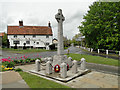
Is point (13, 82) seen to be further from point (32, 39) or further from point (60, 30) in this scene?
point (32, 39)

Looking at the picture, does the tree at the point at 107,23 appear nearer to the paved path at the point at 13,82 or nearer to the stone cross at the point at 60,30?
the stone cross at the point at 60,30

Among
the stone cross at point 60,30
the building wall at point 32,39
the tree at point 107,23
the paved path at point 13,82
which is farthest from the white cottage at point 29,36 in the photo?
the paved path at point 13,82

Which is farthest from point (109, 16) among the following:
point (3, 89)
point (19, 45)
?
point (19, 45)

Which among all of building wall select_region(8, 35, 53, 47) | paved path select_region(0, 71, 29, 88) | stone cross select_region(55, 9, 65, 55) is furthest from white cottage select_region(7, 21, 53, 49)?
paved path select_region(0, 71, 29, 88)

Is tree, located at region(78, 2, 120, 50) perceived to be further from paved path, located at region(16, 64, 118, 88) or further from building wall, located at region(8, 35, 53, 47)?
building wall, located at region(8, 35, 53, 47)

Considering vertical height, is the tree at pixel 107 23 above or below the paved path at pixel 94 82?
above

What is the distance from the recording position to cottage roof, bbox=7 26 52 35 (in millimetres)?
36425

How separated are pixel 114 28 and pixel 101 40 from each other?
361 centimetres

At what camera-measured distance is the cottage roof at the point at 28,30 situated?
36425 millimetres

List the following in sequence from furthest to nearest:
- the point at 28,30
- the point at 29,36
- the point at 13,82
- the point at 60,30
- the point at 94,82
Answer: the point at 28,30, the point at 29,36, the point at 60,30, the point at 94,82, the point at 13,82

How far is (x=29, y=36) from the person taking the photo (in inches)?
1444

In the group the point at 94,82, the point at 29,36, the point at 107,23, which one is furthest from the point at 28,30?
the point at 94,82

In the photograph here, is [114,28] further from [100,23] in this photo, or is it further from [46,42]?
[46,42]

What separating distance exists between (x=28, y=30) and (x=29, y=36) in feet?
10.3
